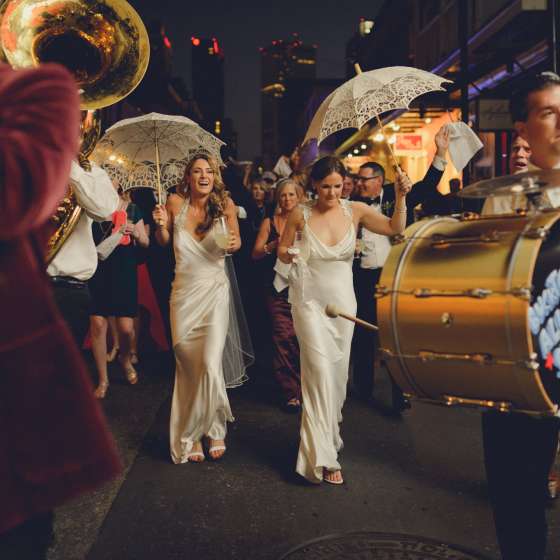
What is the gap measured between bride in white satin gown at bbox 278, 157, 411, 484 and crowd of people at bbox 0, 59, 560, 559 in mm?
10

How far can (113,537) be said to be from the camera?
355 cm

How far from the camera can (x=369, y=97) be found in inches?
198

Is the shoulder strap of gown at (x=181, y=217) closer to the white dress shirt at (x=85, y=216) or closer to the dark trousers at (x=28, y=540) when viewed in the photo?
the white dress shirt at (x=85, y=216)

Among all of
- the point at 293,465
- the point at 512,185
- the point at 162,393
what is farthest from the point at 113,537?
the point at 162,393

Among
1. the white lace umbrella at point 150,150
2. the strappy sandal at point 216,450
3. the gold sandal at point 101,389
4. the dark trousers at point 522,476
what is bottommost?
the strappy sandal at point 216,450

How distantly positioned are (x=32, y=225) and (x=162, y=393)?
539 cm

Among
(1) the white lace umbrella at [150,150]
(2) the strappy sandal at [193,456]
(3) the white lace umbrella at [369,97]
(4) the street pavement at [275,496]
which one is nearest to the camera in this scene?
(4) the street pavement at [275,496]

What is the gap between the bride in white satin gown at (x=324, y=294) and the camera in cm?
444

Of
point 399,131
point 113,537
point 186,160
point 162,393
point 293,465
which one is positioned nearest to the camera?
point 113,537

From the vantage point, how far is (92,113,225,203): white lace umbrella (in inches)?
232

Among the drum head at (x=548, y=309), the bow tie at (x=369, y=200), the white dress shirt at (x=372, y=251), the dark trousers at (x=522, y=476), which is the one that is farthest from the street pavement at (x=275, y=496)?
the bow tie at (x=369, y=200)

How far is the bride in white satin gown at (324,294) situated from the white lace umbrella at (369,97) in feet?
1.05

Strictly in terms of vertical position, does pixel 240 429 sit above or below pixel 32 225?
below

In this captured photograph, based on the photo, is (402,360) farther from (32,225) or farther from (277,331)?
(277,331)
